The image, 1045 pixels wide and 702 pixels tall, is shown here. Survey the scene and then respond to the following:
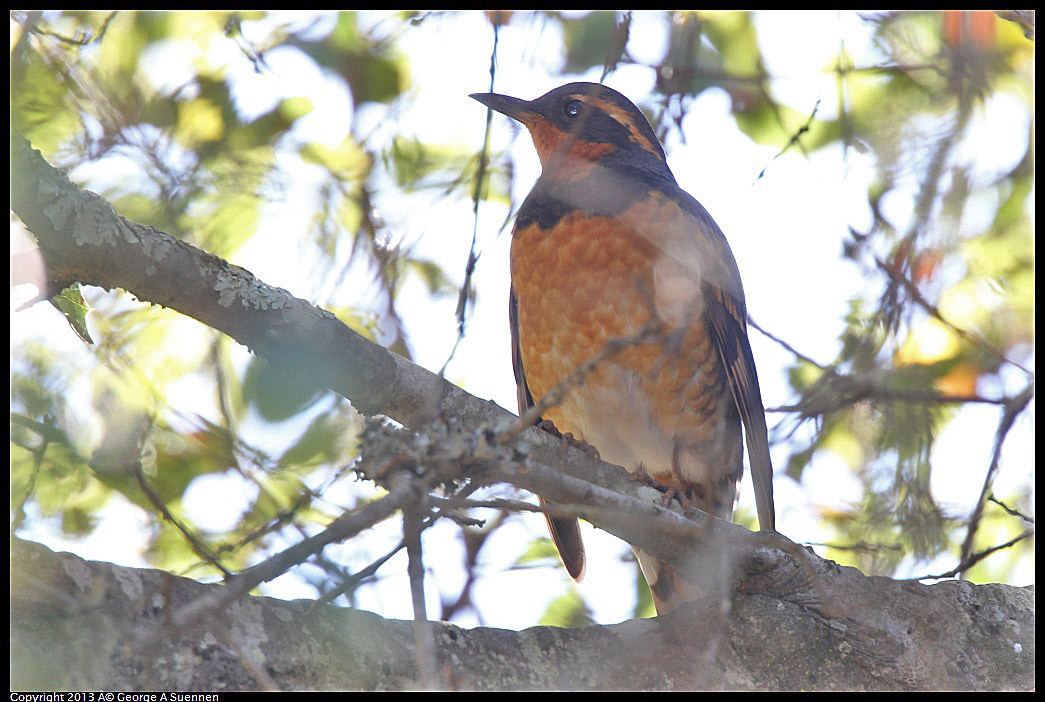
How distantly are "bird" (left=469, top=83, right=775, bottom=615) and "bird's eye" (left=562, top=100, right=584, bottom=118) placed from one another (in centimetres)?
33

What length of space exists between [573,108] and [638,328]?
1500 mm

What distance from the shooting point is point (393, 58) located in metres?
4.23

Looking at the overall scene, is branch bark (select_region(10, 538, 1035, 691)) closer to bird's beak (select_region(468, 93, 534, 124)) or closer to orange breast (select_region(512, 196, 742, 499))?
orange breast (select_region(512, 196, 742, 499))

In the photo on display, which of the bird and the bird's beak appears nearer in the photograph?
the bird

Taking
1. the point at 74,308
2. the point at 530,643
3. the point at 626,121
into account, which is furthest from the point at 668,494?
the point at 626,121

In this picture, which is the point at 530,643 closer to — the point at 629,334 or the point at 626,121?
the point at 629,334

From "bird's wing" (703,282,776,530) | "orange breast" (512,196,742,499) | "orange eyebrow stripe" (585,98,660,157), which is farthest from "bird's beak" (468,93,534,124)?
"bird's wing" (703,282,776,530)

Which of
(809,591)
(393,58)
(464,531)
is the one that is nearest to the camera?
(809,591)

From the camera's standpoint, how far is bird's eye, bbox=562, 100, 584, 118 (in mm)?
4961

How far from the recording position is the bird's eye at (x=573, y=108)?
4.96 m

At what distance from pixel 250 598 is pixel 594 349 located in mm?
2160

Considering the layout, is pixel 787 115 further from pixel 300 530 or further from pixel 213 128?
pixel 300 530

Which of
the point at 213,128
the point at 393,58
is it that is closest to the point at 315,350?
the point at 213,128

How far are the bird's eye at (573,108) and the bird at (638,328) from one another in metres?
0.33
